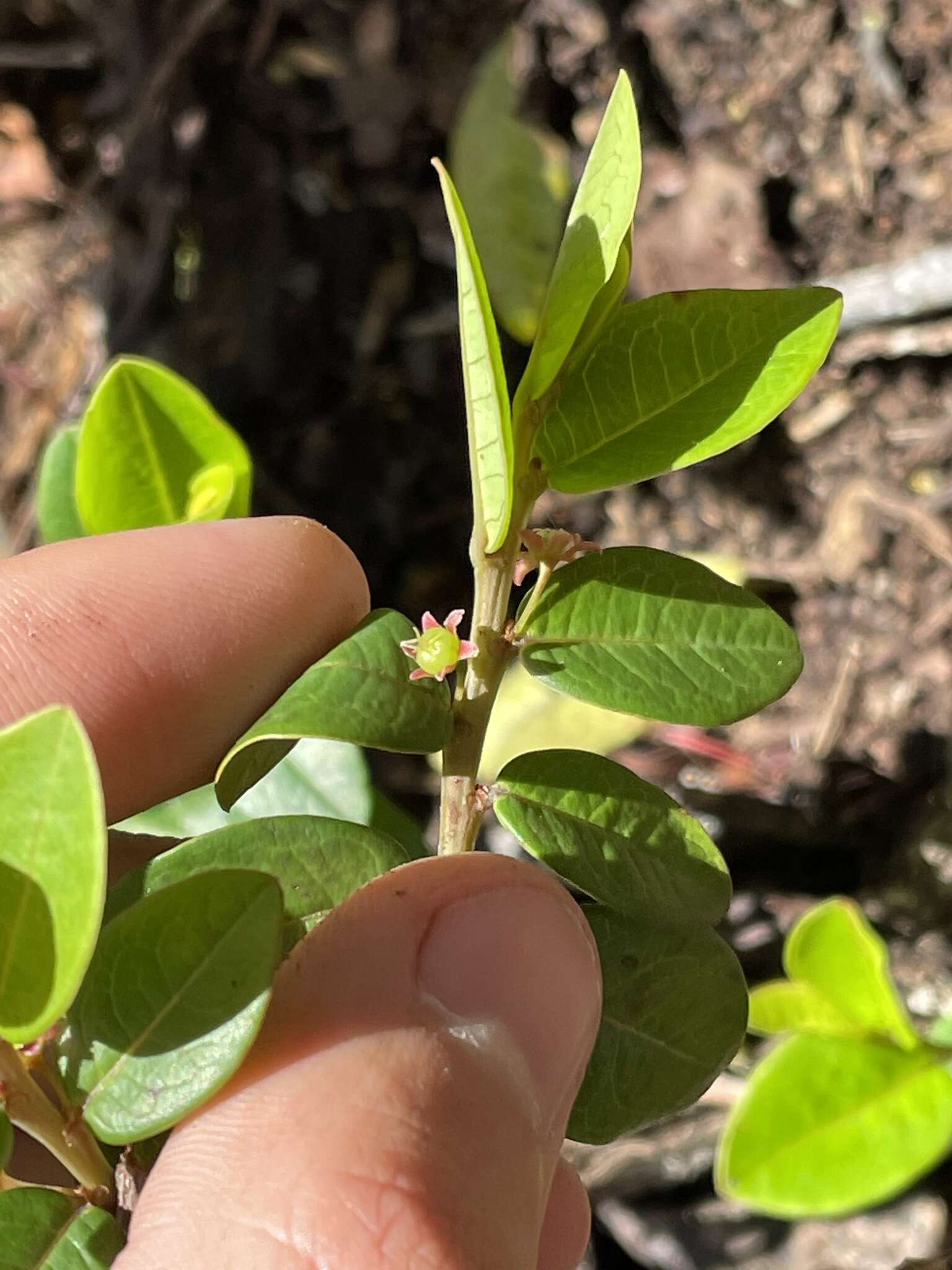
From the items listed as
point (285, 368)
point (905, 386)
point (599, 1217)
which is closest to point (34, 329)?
point (285, 368)

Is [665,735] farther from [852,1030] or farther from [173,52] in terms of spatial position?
[173,52]

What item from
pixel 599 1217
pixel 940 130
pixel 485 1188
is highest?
pixel 940 130

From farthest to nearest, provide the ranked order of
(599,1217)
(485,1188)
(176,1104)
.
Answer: (599,1217) → (485,1188) → (176,1104)

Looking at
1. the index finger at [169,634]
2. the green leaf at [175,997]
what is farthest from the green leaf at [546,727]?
the green leaf at [175,997]

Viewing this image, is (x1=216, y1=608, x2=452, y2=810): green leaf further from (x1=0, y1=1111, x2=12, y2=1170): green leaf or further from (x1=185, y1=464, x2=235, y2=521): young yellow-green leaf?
(x1=185, y1=464, x2=235, y2=521): young yellow-green leaf

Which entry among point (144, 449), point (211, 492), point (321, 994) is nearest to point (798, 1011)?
point (321, 994)

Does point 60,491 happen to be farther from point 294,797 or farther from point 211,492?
point 294,797
